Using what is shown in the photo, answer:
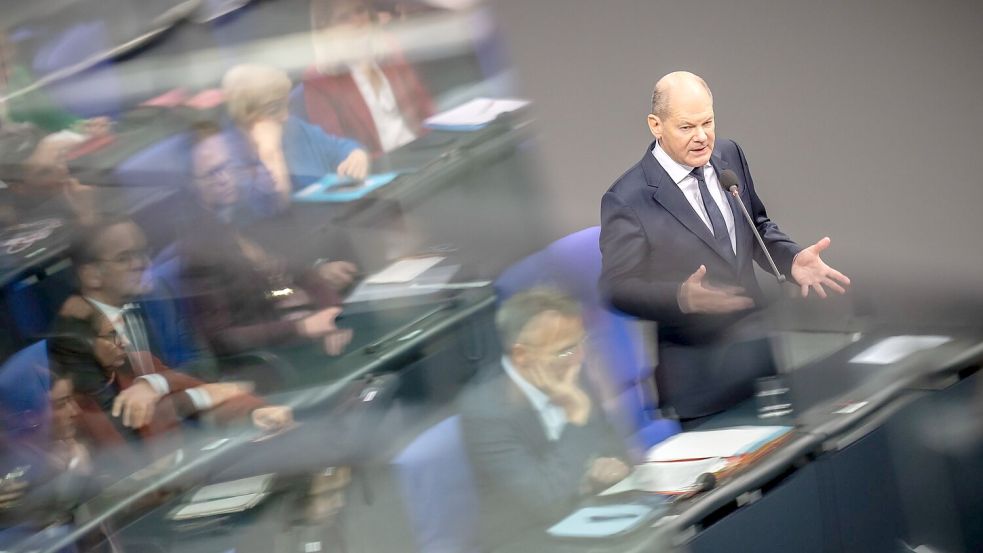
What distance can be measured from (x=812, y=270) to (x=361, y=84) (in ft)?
2.47

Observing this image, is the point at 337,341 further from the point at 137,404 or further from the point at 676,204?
the point at 676,204

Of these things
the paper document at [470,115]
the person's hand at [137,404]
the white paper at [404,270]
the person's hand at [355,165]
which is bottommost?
the person's hand at [137,404]

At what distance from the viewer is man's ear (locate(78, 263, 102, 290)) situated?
1.75m

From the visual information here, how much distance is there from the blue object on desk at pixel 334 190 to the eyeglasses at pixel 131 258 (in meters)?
0.23

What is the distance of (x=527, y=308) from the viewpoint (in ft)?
5.90

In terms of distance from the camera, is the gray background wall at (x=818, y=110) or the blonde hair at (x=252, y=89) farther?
the gray background wall at (x=818, y=110)

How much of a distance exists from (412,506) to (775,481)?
52 cm

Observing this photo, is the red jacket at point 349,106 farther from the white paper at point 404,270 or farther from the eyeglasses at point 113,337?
the eyeglasses at point 113,337

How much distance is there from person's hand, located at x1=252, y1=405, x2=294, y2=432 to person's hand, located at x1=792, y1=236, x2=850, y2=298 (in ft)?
2.61

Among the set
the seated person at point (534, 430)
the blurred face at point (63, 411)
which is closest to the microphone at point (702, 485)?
the seated person at point (534, 430)

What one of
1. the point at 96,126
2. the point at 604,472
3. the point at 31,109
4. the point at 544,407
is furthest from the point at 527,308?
the point at 31,109

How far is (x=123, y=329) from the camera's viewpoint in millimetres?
1710

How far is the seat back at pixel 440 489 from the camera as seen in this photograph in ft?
5.37

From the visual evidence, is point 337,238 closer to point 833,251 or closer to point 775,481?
point 775,481
